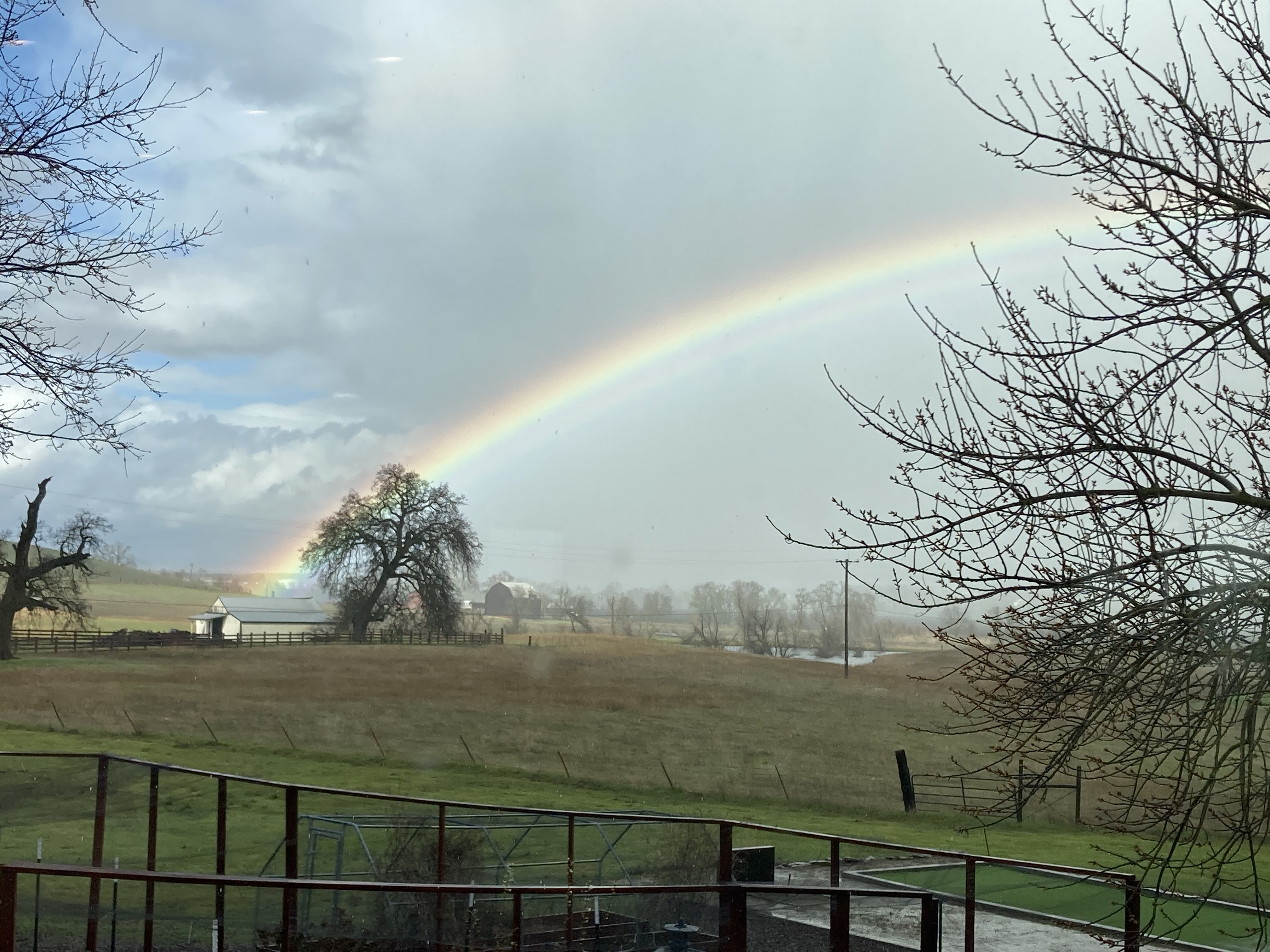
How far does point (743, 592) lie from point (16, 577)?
138m

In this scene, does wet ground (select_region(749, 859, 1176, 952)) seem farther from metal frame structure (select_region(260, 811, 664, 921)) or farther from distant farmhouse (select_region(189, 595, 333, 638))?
distant farmhouse (select_region(189, 595, 333, 638))

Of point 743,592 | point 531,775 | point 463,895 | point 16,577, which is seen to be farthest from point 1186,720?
point 743,592

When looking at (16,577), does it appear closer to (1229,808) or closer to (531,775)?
(531,775)

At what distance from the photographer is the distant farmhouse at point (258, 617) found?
91375 mm

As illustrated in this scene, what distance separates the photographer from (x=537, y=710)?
143 ft

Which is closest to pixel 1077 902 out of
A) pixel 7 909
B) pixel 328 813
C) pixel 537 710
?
pixel 328 813

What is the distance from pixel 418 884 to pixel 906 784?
72.7 ft

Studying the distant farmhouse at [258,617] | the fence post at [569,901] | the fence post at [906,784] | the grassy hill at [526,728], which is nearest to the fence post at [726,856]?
the fence post at [569,901]

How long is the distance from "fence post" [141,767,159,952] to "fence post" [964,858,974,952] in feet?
20.2

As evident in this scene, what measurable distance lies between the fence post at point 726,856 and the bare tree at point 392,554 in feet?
221

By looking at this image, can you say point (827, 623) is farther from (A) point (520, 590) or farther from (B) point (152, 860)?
(B) point (152, 860)

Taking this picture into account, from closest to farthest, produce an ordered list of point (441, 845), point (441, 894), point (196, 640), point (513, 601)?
point (441, 894) → point (441, 845) → point (196, 640) → point (513, 601)

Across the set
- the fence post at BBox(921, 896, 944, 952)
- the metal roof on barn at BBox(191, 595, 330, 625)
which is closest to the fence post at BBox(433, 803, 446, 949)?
the fence post at BBox(921, 896, 944, 952)

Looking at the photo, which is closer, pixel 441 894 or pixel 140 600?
pixel 441 894
